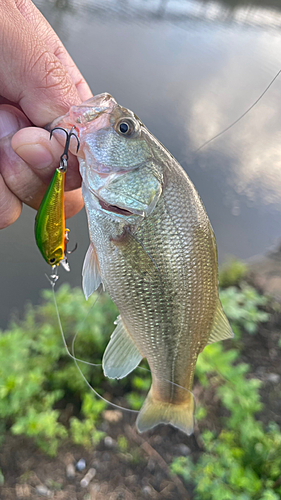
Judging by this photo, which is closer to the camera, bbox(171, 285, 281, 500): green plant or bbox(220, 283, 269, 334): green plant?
bbox(171, 285, 281, 500): green plant

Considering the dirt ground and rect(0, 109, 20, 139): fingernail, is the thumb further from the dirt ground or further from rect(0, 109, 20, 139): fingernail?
the dirt ground

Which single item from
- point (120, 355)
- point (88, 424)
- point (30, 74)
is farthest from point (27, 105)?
point (88, 424)

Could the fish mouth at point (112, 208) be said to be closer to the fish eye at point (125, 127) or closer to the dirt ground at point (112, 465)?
the fish eye at point (125, 127)

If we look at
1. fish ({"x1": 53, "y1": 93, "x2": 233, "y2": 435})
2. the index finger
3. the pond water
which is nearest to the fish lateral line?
fish ({"x1": 53, "y1": 93, "x2": 233, "y2": 435})

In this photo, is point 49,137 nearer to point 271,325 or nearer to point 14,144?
point 14,144

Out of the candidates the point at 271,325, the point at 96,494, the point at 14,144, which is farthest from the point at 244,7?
the point at 96,494

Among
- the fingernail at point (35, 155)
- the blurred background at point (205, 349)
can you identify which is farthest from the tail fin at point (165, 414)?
the fingernail at point (35, 155)

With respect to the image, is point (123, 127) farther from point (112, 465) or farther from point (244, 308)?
point (244, 308)
